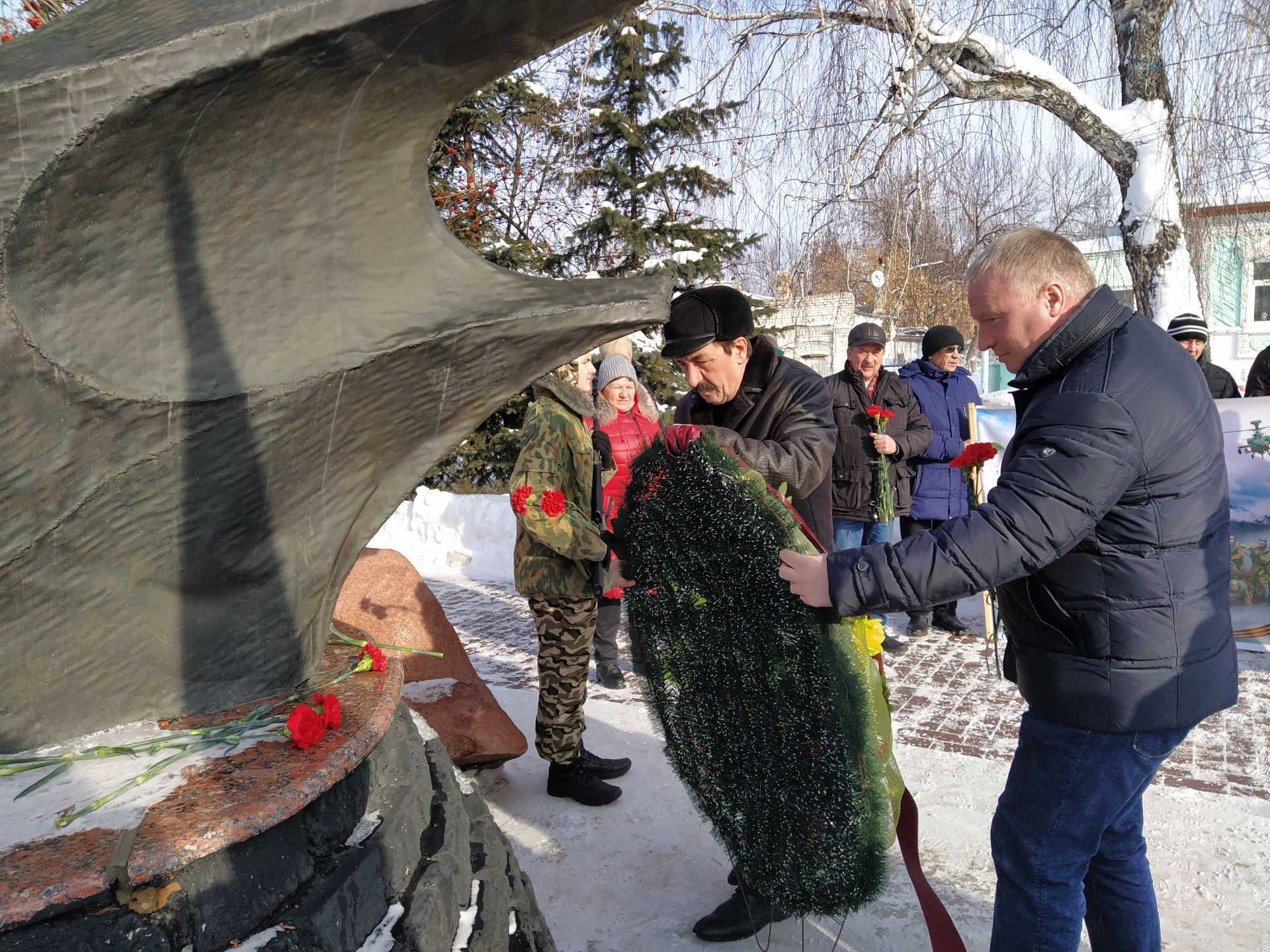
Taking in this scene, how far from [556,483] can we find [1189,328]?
4784 millimetres

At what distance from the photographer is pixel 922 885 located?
229 cm

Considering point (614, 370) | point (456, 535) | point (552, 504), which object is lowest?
point (456, 535)

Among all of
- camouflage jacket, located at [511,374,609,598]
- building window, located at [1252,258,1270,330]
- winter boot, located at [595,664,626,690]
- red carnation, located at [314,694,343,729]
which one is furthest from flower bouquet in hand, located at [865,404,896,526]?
building window, located at [1252,258,1270,330]

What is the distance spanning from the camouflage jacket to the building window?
23582 millimetres

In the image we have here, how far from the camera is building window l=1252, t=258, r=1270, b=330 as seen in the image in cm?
2120

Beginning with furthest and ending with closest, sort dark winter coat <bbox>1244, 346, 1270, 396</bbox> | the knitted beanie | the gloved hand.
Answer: dark winter coat <bbox>1244, 346, 1270, 396</bbox> < the knitted beanie < the gloved hand

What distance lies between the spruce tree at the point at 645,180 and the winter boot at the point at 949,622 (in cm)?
545

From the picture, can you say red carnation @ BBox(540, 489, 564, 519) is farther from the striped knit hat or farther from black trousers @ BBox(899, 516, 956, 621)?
the striped knit hat

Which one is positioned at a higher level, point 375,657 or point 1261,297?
point 375,657

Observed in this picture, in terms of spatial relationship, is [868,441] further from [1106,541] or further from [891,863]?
[1106,541]

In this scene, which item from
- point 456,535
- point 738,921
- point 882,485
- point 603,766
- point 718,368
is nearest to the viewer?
point 738,921

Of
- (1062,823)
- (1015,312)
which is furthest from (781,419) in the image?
(1062,823)

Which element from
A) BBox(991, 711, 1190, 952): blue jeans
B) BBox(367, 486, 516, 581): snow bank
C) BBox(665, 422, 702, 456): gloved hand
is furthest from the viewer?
BBox(367, 486, 516, 581): snow bank

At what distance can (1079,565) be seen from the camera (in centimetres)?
192
